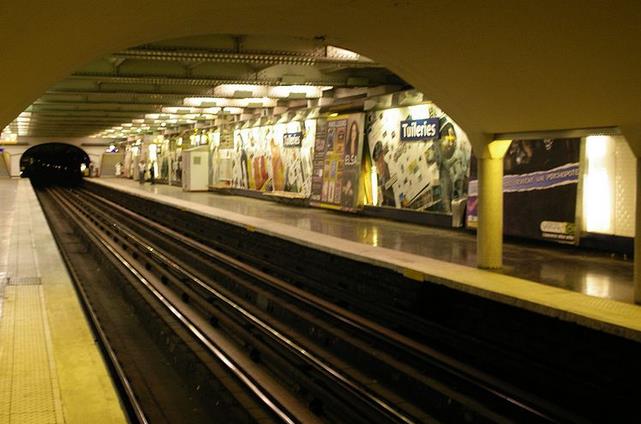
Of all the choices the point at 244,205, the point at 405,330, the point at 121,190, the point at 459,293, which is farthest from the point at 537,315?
the point at 121,190

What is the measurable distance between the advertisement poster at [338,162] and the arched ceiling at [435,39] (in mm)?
9981

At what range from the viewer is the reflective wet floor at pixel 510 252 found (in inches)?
339

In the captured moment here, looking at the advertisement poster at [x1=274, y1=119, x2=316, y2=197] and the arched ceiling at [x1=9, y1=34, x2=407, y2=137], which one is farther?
the advertisement poster at [x1=274, y1=119, x2=316, y2=197]

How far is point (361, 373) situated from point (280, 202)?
16033 mm

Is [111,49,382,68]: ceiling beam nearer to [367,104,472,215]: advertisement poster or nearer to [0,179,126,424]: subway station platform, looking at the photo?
[367,104,472,215]: advertisement poster

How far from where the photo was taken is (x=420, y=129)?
624 inches

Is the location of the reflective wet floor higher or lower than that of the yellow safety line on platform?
higher

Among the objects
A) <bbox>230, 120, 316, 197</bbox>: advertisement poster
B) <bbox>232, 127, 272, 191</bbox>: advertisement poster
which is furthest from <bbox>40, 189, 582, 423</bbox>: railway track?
<bbox>232, 127, 272, 191</bbox>: advertisement poster

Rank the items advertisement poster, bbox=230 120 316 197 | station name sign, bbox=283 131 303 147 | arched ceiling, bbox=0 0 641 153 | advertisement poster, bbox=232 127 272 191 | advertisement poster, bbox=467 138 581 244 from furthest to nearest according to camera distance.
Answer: advertisement poster, bbox=232 127 272 191 < station name sign, bbox=283 131 303 147 < advertisement poster, bbox=230 120 316 197 < advertisement poster, bbox=467 138 581 244 < arched ceiling, bbox=0 0 641 153

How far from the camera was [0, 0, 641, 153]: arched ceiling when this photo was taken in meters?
5.54

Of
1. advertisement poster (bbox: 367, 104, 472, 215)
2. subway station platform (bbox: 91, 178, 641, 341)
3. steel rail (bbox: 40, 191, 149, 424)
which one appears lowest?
steel rail (bbox: 40, 191, 149, 424)

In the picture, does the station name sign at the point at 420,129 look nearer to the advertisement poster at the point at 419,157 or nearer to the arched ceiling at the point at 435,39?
the advertisement poster at the point at 419,157

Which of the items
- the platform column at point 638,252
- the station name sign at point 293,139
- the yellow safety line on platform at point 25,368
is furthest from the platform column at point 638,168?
the station name sign at point 293,139

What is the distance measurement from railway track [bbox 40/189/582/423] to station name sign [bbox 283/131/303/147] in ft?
30.7
